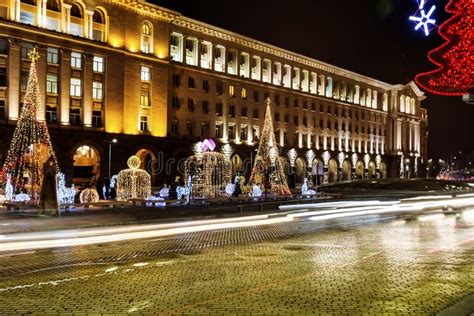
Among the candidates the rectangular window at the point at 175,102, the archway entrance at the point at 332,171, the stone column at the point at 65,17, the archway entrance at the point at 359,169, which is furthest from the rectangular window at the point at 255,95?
the archway entrance at the point at 359,169

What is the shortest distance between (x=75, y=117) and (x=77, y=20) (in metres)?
9.02

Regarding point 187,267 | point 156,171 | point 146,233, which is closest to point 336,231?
point 146,233

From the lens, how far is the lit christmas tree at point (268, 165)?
131ft

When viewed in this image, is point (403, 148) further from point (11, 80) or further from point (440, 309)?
point (440, 309)

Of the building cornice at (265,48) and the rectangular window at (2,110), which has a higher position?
the building cornice at (265,48)

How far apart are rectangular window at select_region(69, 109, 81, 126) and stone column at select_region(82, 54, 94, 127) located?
0.53 meters

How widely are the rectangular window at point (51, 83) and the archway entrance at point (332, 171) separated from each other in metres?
52.4

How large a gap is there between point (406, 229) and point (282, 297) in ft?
41.2

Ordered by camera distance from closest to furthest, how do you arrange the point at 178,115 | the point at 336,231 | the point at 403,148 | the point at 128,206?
the point at 336,231 < the point at 128,206 < the point at 178,115 < the point at 403,148

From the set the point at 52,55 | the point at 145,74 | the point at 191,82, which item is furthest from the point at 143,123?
the point at 52,55

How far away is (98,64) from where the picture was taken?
52.2 m

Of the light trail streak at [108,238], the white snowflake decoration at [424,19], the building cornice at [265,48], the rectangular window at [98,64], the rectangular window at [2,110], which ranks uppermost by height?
the building cornice at [265,48]

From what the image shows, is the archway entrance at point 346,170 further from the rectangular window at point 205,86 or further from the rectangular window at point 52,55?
the rectangular window at point 52,55

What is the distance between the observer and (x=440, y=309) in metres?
8.03
